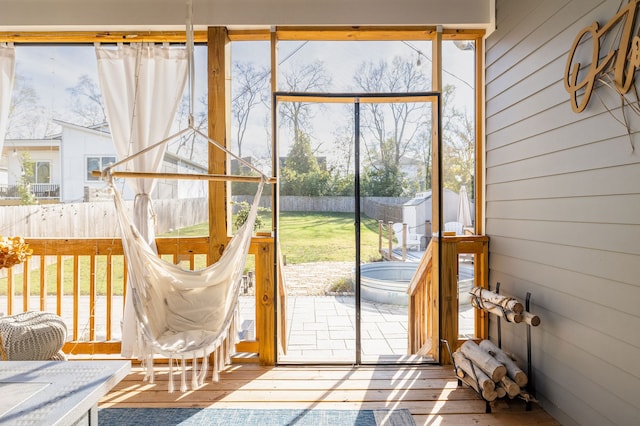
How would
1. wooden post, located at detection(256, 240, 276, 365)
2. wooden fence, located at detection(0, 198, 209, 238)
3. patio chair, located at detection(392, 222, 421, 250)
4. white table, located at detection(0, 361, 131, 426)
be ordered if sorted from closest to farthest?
white table, located at detection(0, 361, 131, 426), wooden post, located at detection(256, 240, 276, 365), wooden fence, located at detection(0, 198, 209, 238), patio chair, located at detection(392, 222, 421, 250)

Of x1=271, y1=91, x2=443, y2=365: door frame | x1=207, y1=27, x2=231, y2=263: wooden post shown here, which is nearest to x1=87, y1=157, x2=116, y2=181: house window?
x1=207, y1=27, x2=231, y2=263: wooden post

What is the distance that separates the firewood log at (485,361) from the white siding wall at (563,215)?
0.90 ft

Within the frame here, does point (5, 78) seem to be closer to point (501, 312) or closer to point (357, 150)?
point (357, 150)

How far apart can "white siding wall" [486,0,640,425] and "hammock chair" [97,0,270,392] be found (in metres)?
1.63

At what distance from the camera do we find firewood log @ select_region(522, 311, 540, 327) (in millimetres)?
2070

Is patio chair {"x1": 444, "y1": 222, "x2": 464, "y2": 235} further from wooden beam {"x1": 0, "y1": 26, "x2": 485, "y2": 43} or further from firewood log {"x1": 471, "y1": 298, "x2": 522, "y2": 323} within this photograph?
wooden beam {"x1": 0, "y1": 26, "x2": 485, "y2": 43}

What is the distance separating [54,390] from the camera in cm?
113

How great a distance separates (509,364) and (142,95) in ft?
9.68

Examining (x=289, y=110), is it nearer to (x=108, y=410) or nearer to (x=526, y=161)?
(x=526, y=161)

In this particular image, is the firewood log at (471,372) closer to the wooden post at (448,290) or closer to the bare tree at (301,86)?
the wooden post at (448,290)

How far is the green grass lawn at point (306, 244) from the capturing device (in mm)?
2881

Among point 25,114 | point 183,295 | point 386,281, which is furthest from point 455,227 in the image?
point 25,114

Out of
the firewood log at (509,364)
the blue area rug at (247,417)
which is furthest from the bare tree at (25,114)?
the firewood log at (509,364)

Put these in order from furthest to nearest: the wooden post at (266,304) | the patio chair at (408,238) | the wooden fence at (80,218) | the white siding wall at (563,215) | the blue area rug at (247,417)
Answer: the patio chair at (408,238) < the wooden fence at (80,218) < the wooden post at (266,304) < the blue area rug at (247,417) < the white siding wall at (563,215)
